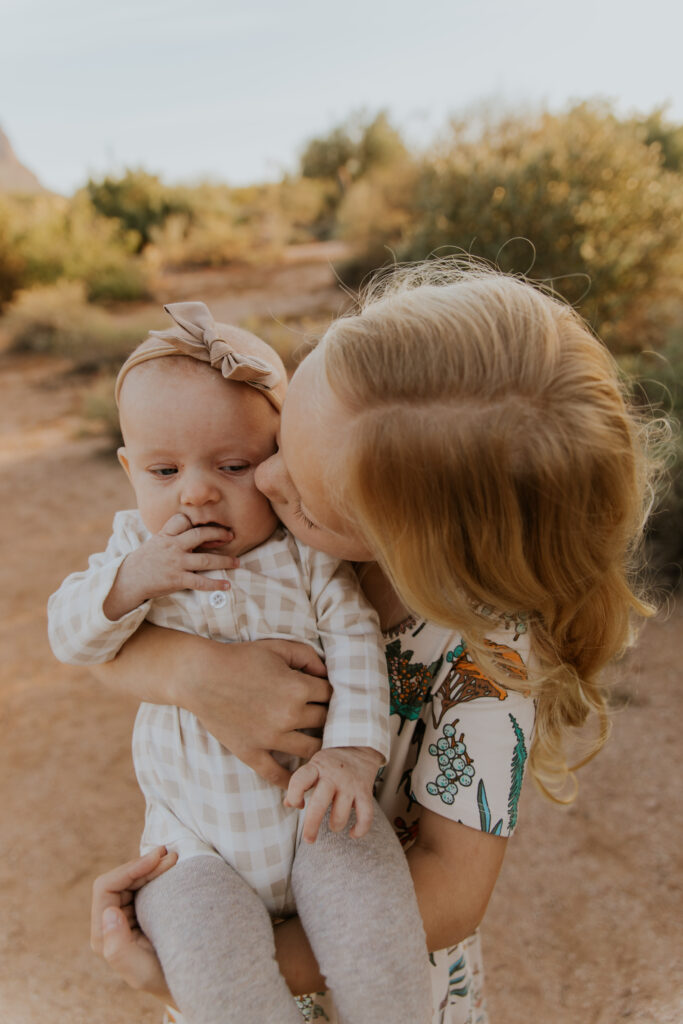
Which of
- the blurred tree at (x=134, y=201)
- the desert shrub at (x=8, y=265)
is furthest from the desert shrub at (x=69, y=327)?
the blurred tree at (x=134, y=201)

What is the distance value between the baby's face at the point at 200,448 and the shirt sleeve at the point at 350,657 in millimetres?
155

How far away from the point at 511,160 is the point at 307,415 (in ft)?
27.3

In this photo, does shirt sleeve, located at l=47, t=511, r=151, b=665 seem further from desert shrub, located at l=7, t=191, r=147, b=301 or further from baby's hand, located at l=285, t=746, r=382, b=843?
desert shrub, located at l=7, t=191, r=147, b=301

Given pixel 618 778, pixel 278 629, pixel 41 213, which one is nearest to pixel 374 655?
pixel 278 629

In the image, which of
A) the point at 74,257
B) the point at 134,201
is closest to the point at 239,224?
the point at 134,201

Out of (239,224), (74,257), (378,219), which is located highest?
(378,219)

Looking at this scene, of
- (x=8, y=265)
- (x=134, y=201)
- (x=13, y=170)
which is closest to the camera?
(x=8, y=265)

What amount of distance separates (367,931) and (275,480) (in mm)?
699

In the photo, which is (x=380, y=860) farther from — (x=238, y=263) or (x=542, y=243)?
(x=238, y=263)

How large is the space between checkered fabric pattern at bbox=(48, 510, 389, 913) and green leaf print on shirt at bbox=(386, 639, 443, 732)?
4 cm

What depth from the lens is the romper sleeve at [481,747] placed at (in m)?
1.23

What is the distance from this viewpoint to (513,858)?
3219mm

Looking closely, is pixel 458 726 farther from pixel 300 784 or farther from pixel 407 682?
pixel 300 784

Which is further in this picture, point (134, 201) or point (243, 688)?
point (134, 201)
